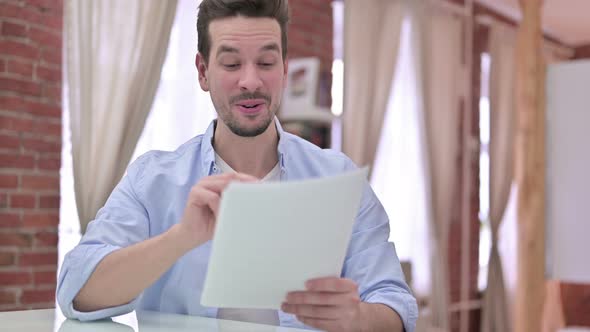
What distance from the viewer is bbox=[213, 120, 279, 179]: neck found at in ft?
5.48

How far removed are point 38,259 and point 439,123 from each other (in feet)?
11.6

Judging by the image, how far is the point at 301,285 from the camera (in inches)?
44.9

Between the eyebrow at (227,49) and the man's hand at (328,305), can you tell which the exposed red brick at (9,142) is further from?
the man's hand at (328,305)

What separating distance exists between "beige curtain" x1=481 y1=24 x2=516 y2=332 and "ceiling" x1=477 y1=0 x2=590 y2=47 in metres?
0.20

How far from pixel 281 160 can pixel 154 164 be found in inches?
12.1

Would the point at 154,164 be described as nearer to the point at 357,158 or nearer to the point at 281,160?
the point at 281,160

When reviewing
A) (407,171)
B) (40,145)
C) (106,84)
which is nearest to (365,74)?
(407,171)

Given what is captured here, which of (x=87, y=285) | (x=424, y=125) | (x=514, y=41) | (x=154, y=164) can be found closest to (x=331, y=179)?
(x=87, y=285)

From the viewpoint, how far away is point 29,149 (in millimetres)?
3006

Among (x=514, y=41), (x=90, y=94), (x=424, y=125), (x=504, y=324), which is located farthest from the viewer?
(x=514, y=41)

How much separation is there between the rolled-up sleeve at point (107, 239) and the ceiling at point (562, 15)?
545 centimetres

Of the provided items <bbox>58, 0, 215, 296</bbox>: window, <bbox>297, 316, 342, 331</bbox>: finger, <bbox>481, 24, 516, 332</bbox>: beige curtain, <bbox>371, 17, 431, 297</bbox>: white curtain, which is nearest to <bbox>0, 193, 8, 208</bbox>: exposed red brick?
<bbox>58, 0, 215, 296</bbox>: window

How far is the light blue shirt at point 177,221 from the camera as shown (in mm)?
1467

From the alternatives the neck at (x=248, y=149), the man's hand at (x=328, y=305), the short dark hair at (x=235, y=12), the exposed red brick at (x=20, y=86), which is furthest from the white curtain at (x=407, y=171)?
the man's hand at (x=328, y=305)
